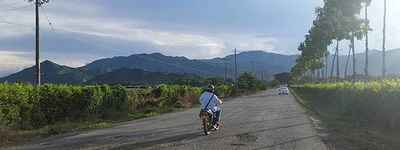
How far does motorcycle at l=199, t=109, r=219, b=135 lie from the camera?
1348cm

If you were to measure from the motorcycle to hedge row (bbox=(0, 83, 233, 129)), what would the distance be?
7.52 meters

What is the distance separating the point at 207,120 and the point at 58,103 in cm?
916

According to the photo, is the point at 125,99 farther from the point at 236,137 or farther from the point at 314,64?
the point at 314,64

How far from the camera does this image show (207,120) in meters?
14.0

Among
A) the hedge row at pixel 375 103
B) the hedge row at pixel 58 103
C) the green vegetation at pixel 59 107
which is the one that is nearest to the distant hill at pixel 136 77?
the green vegetation at pixel 59 107

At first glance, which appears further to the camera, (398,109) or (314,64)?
(314,64)

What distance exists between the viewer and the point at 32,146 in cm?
1159

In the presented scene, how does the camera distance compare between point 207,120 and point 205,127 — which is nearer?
point 205,127

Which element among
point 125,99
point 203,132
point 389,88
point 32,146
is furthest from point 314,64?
point 32,146

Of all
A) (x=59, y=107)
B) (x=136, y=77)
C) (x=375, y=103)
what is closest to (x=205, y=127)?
(x=375, y=103)

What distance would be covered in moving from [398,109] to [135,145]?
10.2m

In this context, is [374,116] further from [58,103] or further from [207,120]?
[58,103]

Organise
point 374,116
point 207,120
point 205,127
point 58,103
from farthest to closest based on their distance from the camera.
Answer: point 58,103 → point 374,116 → point 207,120 → point 205,127

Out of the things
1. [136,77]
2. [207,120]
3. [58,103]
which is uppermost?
[136,77]
